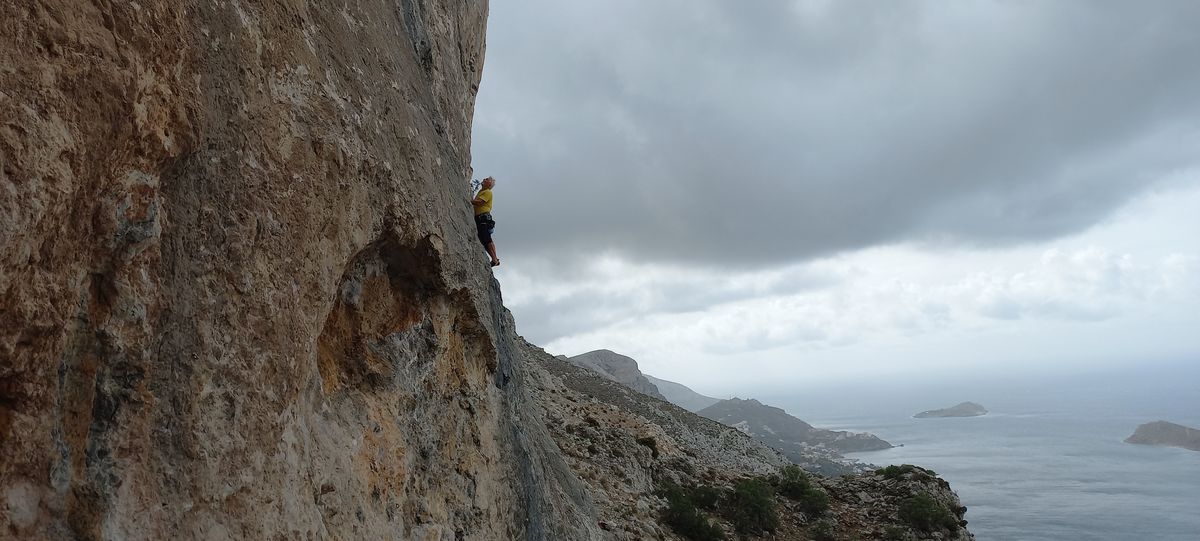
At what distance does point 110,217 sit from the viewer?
3.61 metres

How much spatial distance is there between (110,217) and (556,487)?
770 centimetres

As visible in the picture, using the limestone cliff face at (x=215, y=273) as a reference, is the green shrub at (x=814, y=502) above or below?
below

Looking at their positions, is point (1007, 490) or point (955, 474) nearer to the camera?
point (1007, 490)

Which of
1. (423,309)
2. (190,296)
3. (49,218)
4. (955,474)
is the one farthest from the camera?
(955,474)

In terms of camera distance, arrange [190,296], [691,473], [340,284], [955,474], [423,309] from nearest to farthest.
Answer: [190,296] → [340,284] → [423,309] → [691,473] → [955,474]

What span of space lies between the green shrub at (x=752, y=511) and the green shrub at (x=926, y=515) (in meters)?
3.80

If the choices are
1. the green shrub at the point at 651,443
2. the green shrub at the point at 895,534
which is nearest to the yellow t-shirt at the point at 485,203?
the green shrub at the point at 651,443

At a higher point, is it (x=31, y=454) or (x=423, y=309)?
(x=423, y=309)

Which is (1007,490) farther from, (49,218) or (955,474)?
(49,218)

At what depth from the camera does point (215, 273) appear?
4129 millimetres

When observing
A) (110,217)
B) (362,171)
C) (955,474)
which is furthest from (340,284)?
(955,474)

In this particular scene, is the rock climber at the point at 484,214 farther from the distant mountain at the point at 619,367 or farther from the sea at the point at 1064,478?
the distant mountain at the point at 619,367

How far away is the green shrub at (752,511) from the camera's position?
1753 cm

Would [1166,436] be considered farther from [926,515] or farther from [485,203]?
[485,203]
